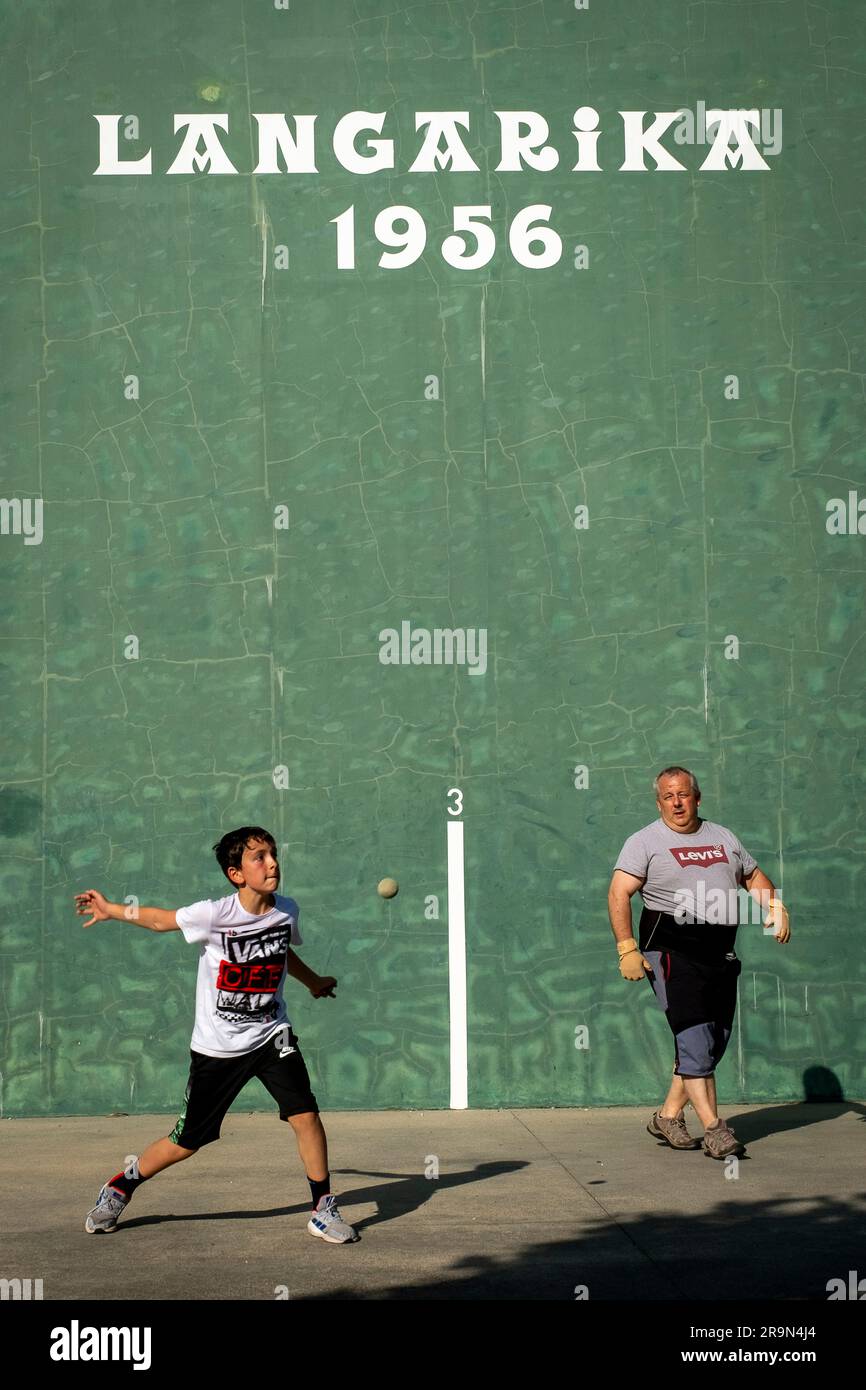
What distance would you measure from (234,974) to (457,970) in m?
3.39

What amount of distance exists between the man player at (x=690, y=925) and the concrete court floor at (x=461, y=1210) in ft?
1.28

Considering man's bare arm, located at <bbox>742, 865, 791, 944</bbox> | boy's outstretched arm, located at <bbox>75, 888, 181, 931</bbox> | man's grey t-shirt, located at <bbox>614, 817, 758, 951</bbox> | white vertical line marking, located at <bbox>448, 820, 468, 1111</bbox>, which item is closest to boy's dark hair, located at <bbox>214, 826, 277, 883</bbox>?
boy's outstretched arm, located at <bbox>75, 888, 181, 931</bbox>

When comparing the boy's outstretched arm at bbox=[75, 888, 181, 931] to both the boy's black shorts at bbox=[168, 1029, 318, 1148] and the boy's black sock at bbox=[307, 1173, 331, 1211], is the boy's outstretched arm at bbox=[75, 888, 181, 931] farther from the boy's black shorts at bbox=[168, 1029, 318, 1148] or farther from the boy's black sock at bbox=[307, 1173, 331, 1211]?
the boy's black sock at bbox=[307, 1173, 331, 1211]

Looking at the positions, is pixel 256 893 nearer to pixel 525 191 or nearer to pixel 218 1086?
pixel 218 1086

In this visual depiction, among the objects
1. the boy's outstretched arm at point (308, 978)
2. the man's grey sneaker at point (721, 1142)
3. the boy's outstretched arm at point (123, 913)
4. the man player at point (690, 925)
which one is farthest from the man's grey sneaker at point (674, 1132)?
the boy's outstretched arm at point (123, 913)

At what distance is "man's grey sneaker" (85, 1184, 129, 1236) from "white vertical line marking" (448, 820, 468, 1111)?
344 centimetres

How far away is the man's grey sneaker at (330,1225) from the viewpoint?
6.70 m

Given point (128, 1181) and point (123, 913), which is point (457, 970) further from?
point (123, 913)

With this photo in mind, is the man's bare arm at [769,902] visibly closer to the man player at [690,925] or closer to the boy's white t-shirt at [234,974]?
the man player at [690,925]

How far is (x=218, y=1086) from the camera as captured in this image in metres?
7.05

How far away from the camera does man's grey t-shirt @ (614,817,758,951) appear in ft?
28.1

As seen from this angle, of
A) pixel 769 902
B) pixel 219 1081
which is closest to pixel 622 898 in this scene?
pixel 769 902
